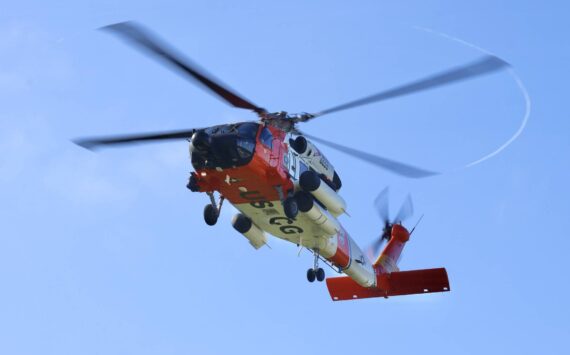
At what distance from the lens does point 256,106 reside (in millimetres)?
23234

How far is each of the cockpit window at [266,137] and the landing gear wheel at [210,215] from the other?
231 cm

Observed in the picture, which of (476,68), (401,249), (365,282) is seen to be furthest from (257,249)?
(476,68)

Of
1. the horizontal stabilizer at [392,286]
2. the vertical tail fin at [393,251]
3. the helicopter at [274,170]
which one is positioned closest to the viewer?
the helicopter at [274,170]

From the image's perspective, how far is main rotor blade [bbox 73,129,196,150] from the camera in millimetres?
22719

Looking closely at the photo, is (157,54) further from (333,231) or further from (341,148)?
(333,231)

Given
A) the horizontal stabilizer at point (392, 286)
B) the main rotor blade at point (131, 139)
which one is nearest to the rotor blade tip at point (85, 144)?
the main rotor blade at point (131, 139)

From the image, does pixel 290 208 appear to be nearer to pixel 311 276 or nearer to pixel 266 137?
pixel 266 137

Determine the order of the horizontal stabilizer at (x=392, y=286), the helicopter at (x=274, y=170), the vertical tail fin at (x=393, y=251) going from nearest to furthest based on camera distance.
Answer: the helicopter at (x=274, y=170), the horizontal stabilizer at (x=392, y=286), the vertical tail fin at (x=393, y=251)

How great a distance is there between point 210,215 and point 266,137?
2.57 meters

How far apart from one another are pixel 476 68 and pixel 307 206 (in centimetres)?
591

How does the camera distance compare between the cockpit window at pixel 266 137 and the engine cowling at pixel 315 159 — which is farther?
the engine cowling at pixel 315 159

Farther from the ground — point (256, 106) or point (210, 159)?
point (256, 106)

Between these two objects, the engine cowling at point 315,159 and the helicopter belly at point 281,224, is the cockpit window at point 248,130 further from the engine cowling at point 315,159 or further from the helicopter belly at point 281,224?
the helicopter belly at point 281,224

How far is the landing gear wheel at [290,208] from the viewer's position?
2327 centimetres
